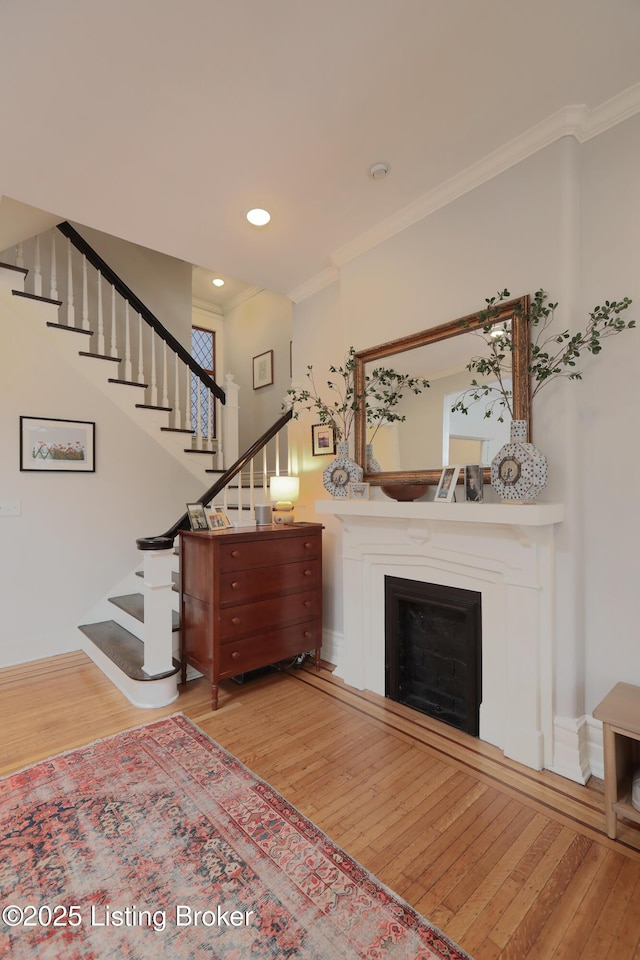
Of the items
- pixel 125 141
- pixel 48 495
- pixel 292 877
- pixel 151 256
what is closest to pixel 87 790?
pixel 292 877

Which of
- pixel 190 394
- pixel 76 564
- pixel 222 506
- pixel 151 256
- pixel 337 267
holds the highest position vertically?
pixel 151 256

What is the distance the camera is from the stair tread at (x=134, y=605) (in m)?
3.24

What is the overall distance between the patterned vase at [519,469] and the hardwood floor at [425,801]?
127 centimetres

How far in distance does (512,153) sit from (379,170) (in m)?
0.65

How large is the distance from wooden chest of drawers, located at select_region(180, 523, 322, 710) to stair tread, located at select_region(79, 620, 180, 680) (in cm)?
29

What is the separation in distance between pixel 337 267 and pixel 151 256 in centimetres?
282

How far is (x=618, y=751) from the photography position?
5.46 ft

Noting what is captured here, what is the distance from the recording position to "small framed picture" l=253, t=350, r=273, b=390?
572 centimetres

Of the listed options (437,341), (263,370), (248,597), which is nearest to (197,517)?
(248,597)

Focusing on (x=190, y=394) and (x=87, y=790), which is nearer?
(x=87, y=790)

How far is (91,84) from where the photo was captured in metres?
1.83

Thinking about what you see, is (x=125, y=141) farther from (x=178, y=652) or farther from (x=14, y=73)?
(x=178, y=652)

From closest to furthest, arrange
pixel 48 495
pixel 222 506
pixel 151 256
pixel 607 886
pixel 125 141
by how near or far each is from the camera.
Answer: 1. pixel 607 886
2. pixel 125 141
3. pixel 48 495
4. pixel 222 506
5. pixel 151 256

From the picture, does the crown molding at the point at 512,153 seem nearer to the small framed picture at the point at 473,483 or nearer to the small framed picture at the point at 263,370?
the small framed picture at the point at 473,483
